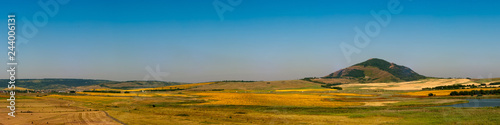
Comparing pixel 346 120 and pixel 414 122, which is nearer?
pixel 414 122

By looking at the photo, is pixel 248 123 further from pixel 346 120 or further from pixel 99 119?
pixel 99 119

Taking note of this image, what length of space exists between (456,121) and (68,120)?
132 feet

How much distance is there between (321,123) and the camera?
1287 inches

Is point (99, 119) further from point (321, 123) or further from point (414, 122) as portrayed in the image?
point (414, 122)

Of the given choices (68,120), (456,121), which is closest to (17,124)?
(68,120)

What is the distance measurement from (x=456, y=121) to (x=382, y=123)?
287 inches

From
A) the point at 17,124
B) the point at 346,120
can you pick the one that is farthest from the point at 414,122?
the point at 17,124

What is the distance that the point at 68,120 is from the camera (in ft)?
116

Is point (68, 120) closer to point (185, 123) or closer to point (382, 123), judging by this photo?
point (185, 123)

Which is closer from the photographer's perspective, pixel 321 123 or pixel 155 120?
pixel 321 123

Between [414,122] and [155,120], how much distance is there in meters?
26.8

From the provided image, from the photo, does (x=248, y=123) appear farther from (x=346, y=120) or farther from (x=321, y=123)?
(x=346, y=120)

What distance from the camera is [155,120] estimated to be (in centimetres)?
3528

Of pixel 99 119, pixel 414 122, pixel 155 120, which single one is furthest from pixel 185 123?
pixel 414 122
